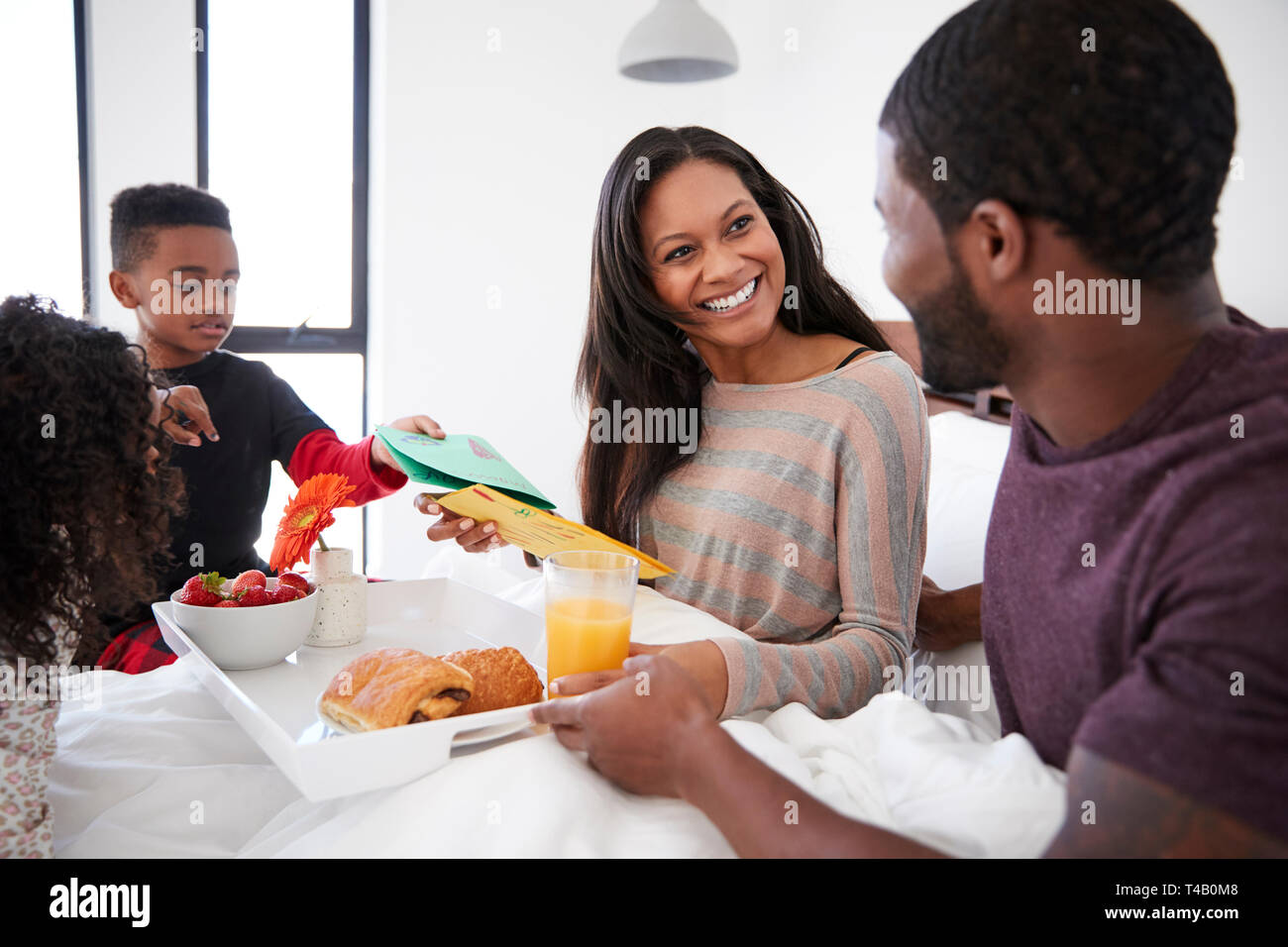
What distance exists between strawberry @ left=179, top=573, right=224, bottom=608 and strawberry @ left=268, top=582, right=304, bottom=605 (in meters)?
0.06

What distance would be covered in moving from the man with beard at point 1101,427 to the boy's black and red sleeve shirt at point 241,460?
4.05ft

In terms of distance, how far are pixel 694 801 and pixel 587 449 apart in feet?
A: 2.97

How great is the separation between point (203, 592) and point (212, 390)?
96 cm

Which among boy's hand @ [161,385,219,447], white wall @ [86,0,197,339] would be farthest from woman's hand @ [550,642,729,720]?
white wall @ [86,0,197,339]

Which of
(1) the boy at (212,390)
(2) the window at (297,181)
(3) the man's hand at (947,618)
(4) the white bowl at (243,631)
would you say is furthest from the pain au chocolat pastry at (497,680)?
(2) the window at (297,181)

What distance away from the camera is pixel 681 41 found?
104 inches

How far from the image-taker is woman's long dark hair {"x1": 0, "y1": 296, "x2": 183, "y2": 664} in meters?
0.88

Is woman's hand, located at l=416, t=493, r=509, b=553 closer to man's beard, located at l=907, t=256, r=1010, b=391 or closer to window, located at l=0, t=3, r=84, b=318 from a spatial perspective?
man's beard, located at l=907, t=256, r=1010, b=391

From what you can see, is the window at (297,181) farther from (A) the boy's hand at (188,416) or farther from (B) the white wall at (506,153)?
(A) the boy's hand at (188,416)

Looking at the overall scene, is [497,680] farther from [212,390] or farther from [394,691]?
[212,390]

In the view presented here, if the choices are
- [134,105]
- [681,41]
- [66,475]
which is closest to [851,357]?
[66,475]

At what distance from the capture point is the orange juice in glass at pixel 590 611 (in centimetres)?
93

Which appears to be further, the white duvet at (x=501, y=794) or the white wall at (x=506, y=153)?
the white wall at (x=506, y=153)

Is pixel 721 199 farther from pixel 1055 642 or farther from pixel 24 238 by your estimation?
pixel 24 238
